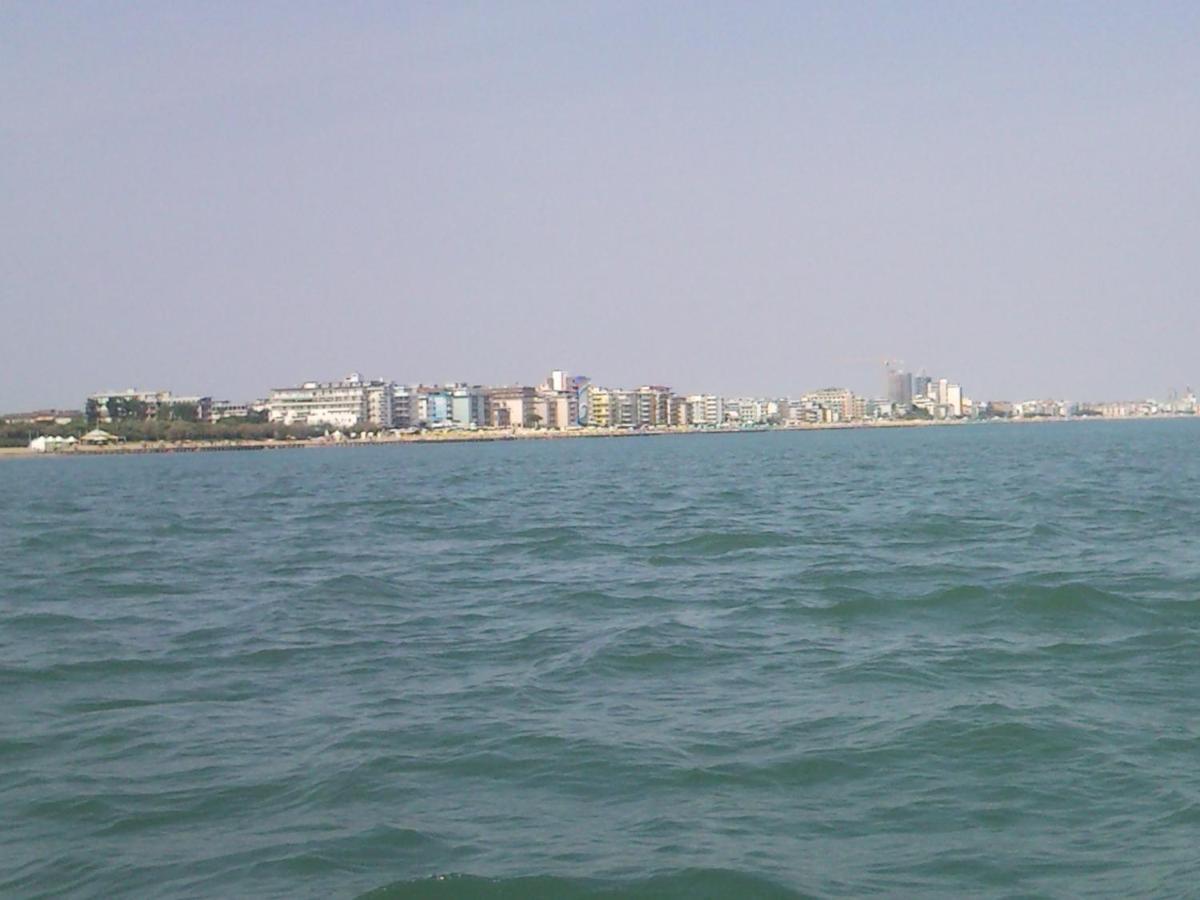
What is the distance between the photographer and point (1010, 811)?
21.3 ft

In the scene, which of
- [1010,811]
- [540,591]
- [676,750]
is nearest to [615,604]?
[540,591]

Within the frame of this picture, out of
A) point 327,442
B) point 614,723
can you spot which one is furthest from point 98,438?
point 614,723

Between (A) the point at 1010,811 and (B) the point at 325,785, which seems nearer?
(A) the point at 1010,811

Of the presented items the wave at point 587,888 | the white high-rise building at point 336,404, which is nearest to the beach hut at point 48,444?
the white high-rise building at point 336,404

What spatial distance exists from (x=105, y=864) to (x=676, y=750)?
10.7 ft

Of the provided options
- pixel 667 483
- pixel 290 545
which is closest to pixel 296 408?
pixel 667 483

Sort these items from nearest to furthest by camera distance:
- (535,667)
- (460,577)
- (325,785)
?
(325,785) < (535,667) < (460,577)

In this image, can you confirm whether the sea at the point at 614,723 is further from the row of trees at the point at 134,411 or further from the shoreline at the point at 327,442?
the row of trees at the point at 134,411

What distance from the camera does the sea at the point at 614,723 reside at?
588 cm

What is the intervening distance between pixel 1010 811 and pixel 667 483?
36422mm

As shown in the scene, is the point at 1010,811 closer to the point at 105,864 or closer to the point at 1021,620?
the point at 105,864

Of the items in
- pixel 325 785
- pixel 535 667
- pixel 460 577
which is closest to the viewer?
pixel 325 785

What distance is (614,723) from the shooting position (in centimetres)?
837

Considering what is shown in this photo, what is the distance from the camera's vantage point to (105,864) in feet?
19.5
